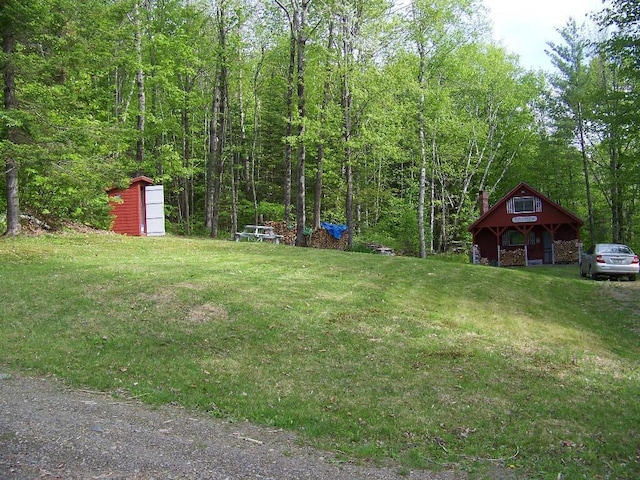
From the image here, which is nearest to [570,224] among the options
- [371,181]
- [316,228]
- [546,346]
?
[371,181]

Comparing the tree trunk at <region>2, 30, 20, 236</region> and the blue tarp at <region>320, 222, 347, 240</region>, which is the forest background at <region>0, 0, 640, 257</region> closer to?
the tree trunk at <region>2, 30, 20, 236</region>

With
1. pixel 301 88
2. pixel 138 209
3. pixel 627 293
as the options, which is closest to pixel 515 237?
pixel 301 88

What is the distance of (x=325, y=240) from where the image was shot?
1180 inches

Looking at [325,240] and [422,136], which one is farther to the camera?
[325,240]

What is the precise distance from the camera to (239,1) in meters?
28.4

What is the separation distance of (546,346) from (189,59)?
22904 millimetres

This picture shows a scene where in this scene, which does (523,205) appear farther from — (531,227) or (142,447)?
(142,447)

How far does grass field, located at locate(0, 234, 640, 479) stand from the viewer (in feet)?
17.8

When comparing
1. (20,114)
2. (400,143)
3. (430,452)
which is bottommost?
(430,452)

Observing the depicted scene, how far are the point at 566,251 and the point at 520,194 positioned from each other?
4441mm

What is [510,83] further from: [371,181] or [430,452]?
[430,452]

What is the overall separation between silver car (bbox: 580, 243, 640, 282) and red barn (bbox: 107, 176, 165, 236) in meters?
18.7

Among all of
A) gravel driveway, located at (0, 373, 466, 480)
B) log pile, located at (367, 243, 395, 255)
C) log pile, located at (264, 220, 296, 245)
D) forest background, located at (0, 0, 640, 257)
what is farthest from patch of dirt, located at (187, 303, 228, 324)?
log pile, located at (264, 220, 296, 245)

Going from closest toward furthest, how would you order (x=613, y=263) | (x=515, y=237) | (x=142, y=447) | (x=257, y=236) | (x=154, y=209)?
(x=142, y=447) → (x=613, y=263) → (x=154, y=209) → (x=257, y=236) → (x=515, y=237)
